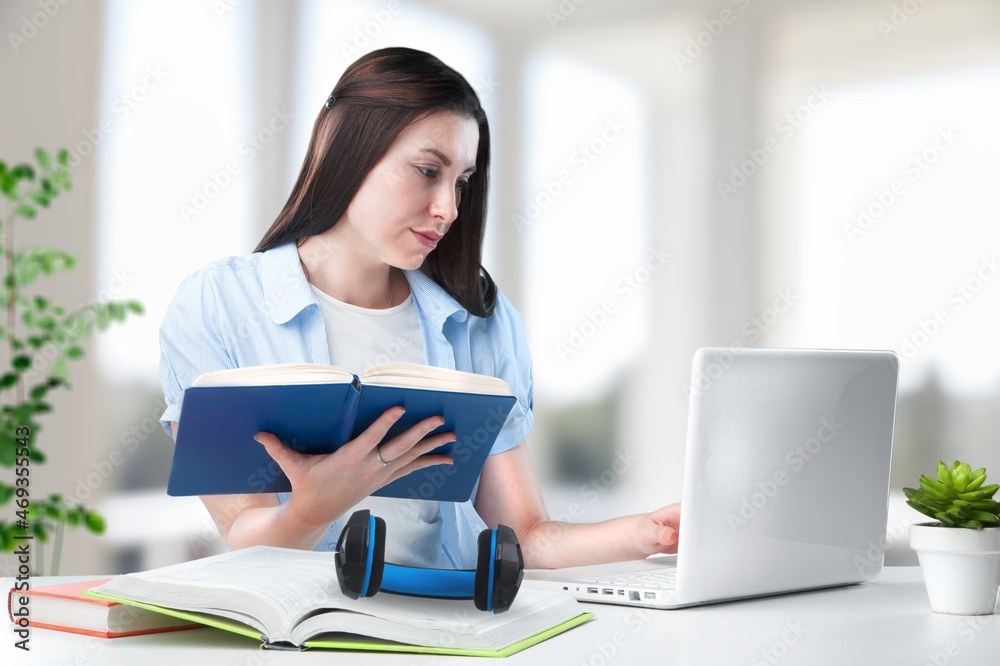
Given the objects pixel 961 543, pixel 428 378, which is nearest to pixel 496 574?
pixel 428 378

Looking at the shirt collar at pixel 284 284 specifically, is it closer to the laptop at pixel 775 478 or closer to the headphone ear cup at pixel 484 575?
the laptop at pixel 775 478

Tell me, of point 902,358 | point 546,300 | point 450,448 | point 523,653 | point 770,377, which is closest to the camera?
point 523,653

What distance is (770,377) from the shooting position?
0.95 meters

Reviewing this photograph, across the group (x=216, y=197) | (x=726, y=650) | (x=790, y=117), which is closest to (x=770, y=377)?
(x=726, y=650)

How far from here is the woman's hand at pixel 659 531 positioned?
1192 mm

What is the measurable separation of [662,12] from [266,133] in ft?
5.20

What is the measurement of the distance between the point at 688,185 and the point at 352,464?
2.59 meters

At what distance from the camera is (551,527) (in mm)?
1422

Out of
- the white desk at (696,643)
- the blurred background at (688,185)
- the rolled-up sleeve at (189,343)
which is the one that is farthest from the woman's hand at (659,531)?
the blurred background at (688,185)

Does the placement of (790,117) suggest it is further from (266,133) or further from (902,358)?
(266,133)

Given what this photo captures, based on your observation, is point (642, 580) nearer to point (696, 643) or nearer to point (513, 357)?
point (696, 643)

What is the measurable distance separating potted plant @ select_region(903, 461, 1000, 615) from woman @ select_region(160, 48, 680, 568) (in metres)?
0.48

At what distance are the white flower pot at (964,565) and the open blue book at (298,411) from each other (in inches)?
17.8

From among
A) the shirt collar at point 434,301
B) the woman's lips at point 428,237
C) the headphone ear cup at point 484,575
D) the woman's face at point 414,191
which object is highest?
the woman's face at point 414,191
